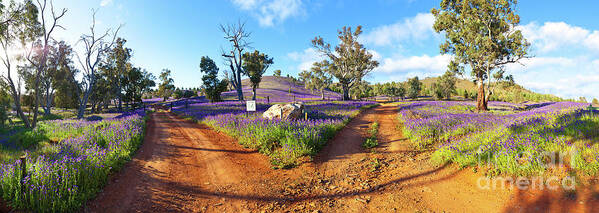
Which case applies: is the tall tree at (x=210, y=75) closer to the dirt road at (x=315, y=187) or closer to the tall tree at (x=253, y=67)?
the tall tree at (x=253, y=67)

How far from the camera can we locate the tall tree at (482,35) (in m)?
20.1

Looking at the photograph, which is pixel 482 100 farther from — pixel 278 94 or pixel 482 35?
pixel 278 94

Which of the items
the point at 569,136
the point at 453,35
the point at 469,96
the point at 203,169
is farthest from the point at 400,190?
the point at 469,96

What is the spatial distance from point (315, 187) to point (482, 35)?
24.8 metres

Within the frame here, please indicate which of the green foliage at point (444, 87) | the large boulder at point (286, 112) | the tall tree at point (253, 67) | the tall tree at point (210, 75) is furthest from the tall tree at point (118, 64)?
the green foliage at point (444, 87)

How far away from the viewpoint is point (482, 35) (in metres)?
21.5

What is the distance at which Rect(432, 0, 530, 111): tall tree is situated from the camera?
66.0 feet

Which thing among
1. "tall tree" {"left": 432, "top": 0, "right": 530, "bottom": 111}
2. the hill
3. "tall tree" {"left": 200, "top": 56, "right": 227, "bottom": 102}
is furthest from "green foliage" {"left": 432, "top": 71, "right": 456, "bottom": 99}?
"tall tree" {"left": 200, "top": 56, "right": 227, "bottom": 102}

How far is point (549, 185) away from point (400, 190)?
2499mm

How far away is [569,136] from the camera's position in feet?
17.7

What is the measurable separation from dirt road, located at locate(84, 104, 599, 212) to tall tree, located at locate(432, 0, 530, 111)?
19.0 meters

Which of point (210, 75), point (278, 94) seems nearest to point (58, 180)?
point (210, 75)

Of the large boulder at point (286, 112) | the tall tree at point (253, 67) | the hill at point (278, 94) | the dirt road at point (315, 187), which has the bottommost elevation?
the dirt road at point (315, 187)

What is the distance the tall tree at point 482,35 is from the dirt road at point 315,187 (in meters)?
19.0
